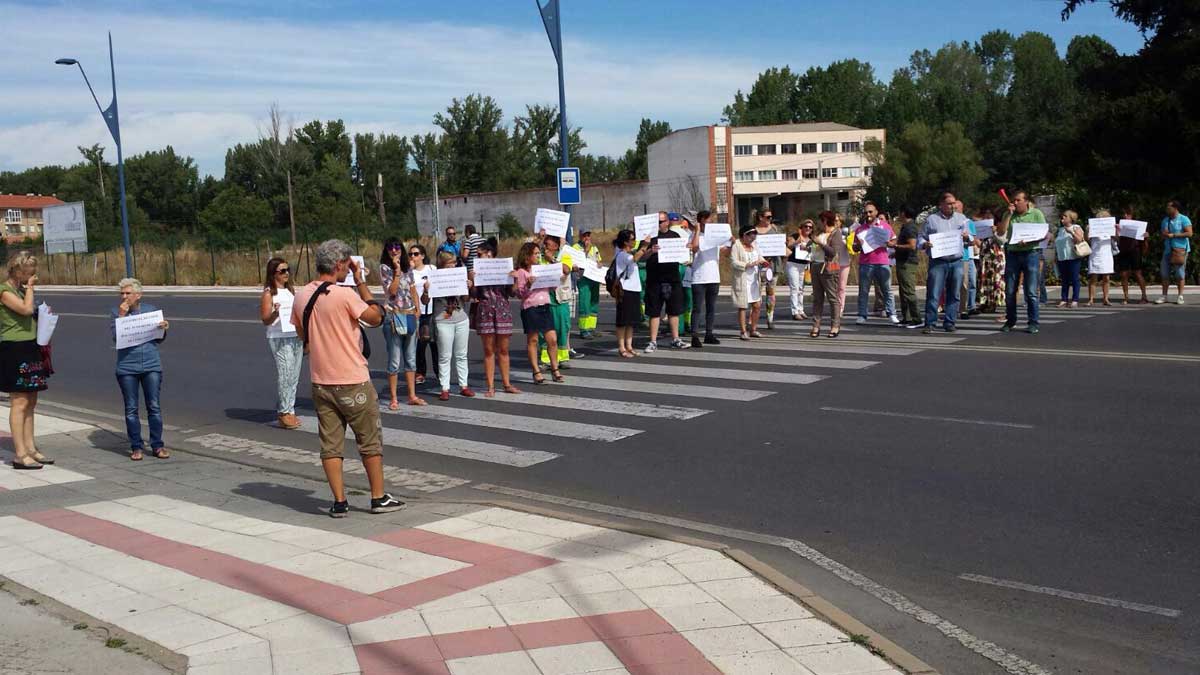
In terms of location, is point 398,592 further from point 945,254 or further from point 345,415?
point 945,254

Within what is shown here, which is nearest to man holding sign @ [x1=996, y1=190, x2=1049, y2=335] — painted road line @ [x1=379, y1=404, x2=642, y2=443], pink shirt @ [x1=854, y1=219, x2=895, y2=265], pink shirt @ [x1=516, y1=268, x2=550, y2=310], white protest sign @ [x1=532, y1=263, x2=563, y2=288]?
pink shirt @ [x1=854, y1=219, x2=895, y2=265]

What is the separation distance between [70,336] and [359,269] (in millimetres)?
16563

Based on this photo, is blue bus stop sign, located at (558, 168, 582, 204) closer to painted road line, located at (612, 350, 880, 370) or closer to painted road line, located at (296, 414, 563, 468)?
painted road line, located at (612, 350, 880, 370)

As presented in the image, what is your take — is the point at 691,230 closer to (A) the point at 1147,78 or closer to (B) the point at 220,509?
(B) the point at 220,509

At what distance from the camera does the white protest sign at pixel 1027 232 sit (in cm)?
1468

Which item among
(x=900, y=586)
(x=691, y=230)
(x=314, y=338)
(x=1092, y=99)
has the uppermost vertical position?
(x=1092, y=99)

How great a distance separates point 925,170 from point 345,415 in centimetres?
9348

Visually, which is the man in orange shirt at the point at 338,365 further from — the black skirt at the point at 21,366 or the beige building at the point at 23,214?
the beige building at the point at 23,214

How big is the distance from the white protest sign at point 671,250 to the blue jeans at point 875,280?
4.00 metres

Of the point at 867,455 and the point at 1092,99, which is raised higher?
the point at 1092,99

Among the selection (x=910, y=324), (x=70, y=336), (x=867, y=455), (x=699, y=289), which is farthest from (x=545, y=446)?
(x=70, y=336)

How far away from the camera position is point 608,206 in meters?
80.9

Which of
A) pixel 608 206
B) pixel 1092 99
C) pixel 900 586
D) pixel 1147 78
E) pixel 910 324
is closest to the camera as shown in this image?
pixel 900 586

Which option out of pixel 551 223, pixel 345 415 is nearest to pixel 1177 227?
pixel 551 223
